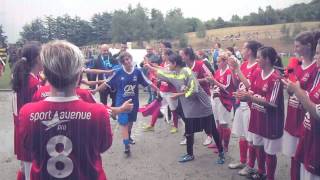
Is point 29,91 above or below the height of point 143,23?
below

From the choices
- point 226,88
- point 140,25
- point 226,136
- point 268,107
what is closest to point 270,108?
point 268,107

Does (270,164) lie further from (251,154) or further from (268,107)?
(268,107)

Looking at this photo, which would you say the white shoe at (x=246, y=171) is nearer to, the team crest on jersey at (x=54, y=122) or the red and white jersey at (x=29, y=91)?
the red and white jersey at (x=29, y=91)

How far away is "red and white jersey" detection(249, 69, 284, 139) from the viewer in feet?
16.8

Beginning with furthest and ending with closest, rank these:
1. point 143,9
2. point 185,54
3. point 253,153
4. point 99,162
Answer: point 143,9
point 185,54
point 253,153
point 99,162

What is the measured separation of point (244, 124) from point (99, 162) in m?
3.76

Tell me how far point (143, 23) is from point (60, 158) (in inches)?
1775

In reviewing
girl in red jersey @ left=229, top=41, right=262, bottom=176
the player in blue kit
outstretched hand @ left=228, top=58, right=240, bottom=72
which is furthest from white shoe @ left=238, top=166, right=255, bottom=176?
the player in blue kit

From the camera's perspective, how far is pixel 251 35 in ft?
121

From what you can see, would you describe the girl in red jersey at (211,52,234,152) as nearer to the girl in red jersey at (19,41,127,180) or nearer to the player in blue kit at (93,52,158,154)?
the player in blue kit at (93,52,158,154)

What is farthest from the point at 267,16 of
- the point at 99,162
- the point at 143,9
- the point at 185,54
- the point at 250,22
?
the point at 99,162

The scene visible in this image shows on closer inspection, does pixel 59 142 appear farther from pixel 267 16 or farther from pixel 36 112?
pixel 267 16

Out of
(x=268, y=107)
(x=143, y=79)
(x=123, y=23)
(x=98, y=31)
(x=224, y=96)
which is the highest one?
(x=123, y=23)

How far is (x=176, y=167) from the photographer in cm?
662
